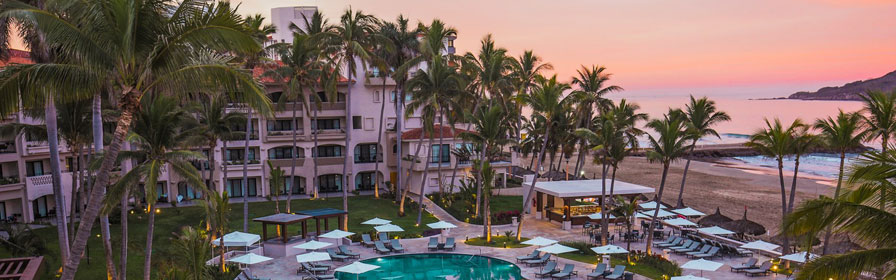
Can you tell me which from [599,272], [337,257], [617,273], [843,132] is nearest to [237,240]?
[337,257]

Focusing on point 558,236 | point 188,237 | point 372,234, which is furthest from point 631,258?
point 188,237

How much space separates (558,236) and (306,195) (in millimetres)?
23428

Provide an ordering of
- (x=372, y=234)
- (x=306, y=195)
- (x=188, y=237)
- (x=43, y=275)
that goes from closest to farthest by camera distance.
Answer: (x=188, y=237)
(x=43, y=275)
(x=372, y=234)
(x=306, y=195)

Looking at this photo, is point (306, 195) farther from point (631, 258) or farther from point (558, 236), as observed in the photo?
point (631, 258)

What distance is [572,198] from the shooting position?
4066 cm

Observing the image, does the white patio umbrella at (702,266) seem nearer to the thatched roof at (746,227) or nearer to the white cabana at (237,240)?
the thatched roof at (746,227)

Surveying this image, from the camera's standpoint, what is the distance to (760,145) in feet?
93.5

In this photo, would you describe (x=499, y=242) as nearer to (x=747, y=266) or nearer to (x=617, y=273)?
(x=617, y=273)

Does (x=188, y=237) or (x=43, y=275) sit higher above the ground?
(x=188, y=237)

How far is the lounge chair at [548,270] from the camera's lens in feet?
89.8

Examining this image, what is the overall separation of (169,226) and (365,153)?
769 inches

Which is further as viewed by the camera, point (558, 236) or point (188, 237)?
point (558, 236)

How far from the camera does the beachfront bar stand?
129 ft

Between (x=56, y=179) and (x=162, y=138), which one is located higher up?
(x=162, y=138)
